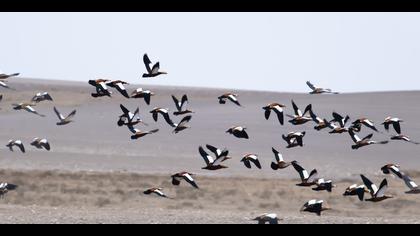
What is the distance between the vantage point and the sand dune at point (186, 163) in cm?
3219

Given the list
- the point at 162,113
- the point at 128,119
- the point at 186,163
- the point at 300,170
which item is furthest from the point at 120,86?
the point at 186,163

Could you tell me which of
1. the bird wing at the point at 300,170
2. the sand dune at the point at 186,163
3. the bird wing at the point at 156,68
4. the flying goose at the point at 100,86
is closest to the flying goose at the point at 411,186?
the bird wing at the point at 300,170

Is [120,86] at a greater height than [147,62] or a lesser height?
lesser

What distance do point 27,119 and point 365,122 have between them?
4448 cm

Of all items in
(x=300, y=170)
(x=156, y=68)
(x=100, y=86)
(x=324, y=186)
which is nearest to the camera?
(x=156, y=68)

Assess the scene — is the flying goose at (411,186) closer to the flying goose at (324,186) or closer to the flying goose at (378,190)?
the flying goose at (378,190)

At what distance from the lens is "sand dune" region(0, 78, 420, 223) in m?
32.2

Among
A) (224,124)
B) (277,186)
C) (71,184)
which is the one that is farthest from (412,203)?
(224,124)

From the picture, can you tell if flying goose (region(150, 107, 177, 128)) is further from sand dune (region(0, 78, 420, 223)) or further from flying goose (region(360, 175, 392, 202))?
sand dune (region(0, 78, 420, 223))

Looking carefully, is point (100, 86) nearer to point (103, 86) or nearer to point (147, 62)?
point (103, 86)

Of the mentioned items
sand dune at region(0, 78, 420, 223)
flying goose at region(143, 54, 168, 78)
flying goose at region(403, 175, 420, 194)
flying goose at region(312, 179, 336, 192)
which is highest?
flying goose at region(143, 54, 168, 78)

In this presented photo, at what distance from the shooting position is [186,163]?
161 ft

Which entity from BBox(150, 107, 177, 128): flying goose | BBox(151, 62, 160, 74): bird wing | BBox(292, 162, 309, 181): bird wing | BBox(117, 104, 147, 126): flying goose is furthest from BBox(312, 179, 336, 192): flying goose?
BBox(151, 62, 160, 74): bird wing
